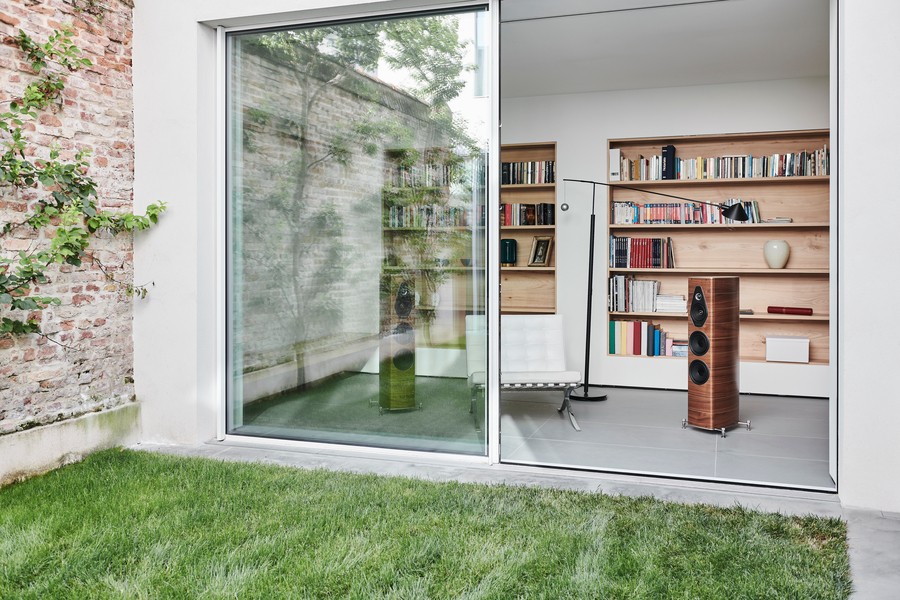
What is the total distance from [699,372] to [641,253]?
198cm

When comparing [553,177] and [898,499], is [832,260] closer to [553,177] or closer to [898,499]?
[898,499]

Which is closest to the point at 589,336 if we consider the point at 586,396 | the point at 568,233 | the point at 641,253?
the point at 586,396

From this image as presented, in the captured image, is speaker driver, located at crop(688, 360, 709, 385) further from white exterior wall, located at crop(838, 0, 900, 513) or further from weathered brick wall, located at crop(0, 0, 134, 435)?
weathered brick wall, located at crop(0, 0, 134, 435)

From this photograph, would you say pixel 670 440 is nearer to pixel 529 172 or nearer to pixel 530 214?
pixel 530 214

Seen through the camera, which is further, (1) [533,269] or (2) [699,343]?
(1) [533,269]

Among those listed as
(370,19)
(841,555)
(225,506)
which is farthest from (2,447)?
(841,555)

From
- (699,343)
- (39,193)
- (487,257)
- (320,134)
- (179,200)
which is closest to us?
(39,193)

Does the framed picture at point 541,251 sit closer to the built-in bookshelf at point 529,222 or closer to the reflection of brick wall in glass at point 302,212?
the built-in bookshelf at point 529,222

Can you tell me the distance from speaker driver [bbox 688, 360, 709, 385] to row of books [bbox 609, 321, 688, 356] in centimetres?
163

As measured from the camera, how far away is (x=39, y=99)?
12.5 feet

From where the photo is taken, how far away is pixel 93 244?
430 centimetres

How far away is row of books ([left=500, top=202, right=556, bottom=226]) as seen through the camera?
703cm

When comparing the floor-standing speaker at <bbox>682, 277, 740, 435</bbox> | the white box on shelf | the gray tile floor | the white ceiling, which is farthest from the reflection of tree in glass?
the white box on shelf

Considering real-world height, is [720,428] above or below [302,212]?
below
